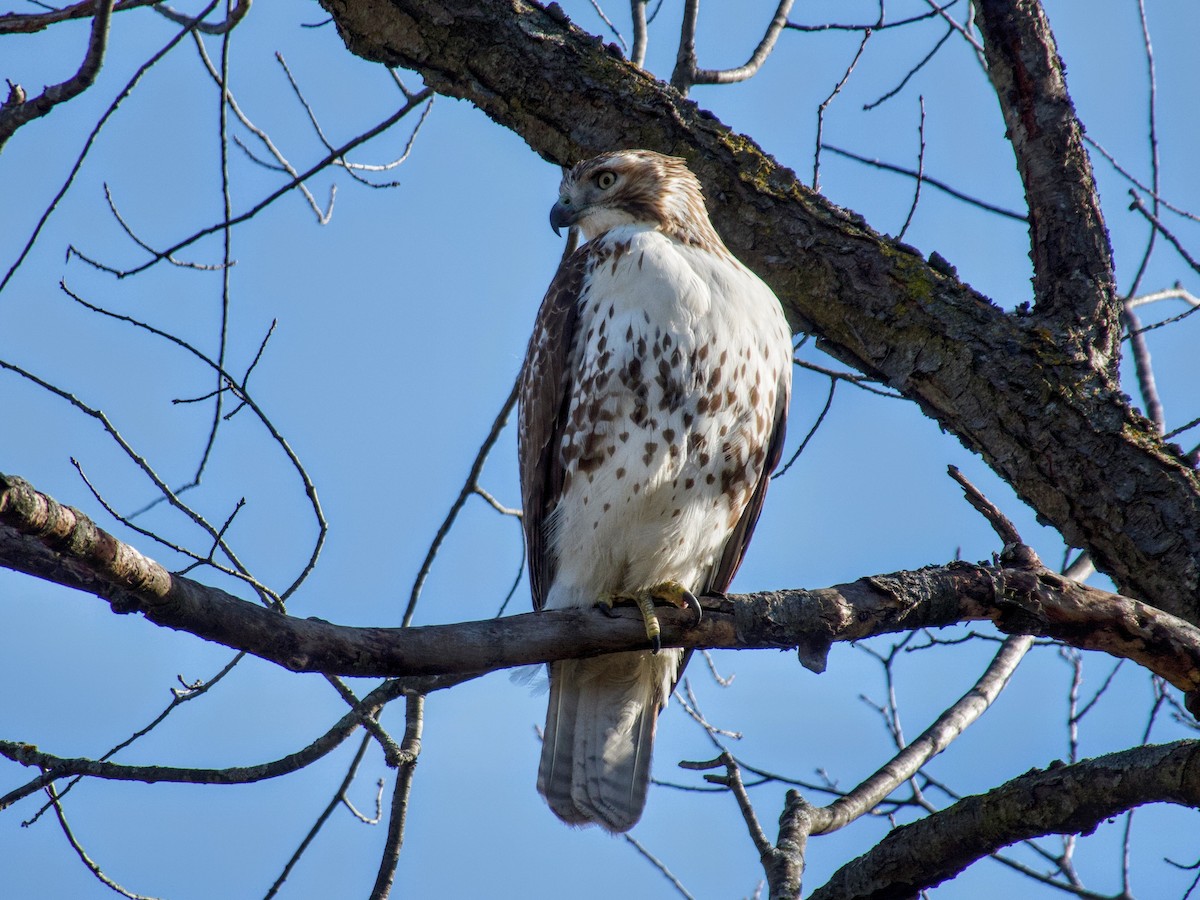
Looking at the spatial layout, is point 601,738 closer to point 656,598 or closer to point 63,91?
point 656,598

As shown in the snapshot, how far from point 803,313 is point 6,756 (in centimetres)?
287

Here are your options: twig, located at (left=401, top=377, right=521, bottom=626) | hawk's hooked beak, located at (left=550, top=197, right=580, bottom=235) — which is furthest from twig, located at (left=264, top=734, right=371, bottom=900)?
hawk's hooked beak, located at (left=550, top=197, right=580, bottom=235)

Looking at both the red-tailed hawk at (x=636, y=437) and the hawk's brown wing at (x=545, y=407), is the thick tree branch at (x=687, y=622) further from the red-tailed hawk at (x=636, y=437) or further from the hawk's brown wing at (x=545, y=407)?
the hawk's brown wing at (x=545, y=407)

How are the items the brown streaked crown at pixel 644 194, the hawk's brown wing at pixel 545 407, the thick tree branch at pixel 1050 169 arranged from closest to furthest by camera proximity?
1. the thick tree branch at pixel 1050 169
2. the hawk's brown wing at pixel 545 407
3. the brown streaked crown at pixel 644 194

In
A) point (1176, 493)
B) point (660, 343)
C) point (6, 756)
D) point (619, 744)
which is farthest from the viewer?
point (619, 744)

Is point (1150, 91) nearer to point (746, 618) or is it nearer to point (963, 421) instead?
point (963, 421)

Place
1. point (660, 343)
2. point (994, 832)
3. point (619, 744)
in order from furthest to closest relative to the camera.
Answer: point (619, 744) → point (660, 343) → point (994, 832)

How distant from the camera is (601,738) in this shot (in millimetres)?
4824

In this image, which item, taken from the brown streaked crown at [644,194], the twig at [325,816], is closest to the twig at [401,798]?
the twig at [325,816]

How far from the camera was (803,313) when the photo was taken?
4469mm

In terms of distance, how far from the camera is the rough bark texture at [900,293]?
3855 mm

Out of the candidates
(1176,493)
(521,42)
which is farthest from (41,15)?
(1176,493)

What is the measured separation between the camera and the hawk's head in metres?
4.93

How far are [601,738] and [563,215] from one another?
7.19 feet
